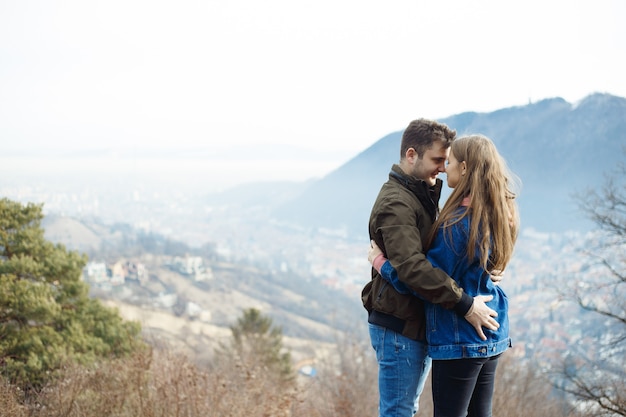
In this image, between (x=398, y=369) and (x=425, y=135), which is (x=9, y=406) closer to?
(x=398, y=369)

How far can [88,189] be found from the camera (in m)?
107

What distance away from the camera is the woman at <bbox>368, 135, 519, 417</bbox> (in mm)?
1809

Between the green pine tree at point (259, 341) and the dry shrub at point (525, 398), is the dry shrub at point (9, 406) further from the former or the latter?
the green pine tree at point (259, 341)

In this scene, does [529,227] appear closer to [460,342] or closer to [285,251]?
[285,251]

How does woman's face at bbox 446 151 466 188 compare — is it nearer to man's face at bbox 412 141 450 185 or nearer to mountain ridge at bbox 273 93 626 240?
man's face at bbox 412 141 450 185

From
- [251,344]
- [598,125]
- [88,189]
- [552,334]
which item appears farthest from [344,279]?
[88,189]

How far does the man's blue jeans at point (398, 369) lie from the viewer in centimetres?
192

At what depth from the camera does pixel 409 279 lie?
1.75 m

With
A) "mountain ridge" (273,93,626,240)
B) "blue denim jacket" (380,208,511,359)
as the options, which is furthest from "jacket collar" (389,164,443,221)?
"mountain ridge" (273,93,626,240)

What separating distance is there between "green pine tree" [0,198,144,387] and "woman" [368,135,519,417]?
4108 millimetres

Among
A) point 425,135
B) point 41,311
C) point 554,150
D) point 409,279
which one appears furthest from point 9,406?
point 554,150

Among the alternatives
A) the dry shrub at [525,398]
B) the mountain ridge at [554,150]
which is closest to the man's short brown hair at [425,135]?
the dry shrub at [525,398]

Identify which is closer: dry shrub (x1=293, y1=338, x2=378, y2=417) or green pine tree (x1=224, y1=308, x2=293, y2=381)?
dry shrub (x1=293, y1=338, x2=378, y2=417)

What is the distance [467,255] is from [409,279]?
0.26 meters
